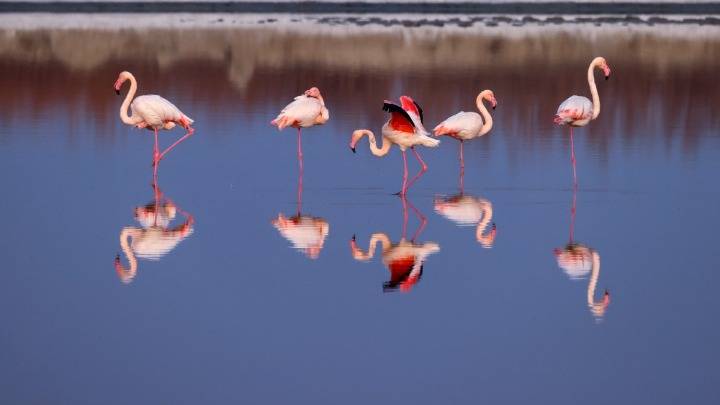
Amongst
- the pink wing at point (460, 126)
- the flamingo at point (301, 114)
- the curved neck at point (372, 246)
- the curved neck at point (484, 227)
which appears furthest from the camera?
the flamingo at point (301, 114)

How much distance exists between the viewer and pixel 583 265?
334 inches

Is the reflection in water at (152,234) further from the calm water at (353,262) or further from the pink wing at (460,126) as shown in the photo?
the pink wing at (460,126)

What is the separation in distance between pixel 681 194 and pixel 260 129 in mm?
5116

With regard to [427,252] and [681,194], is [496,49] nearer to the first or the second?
[681,194]

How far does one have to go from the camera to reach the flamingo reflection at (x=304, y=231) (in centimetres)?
898

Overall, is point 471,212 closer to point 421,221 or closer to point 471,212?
point 471,212

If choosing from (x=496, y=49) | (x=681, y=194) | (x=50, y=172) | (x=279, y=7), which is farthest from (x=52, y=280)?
Answer: (x=279, y=7)

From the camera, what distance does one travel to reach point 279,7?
40844 millimetres

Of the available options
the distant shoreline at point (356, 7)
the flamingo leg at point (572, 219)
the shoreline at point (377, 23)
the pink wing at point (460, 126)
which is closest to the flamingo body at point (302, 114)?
the pink wing at point (460, 126)

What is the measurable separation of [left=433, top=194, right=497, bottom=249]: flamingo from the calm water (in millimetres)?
32

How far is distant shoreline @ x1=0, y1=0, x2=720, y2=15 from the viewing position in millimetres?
39812

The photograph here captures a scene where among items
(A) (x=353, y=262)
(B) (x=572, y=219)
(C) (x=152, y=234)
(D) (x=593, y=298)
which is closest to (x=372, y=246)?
(A) (x=353, y=262)

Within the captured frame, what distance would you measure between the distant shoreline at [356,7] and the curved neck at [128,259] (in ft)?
101

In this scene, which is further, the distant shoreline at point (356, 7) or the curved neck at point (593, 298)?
the distant shoreline at point (356, 7)
